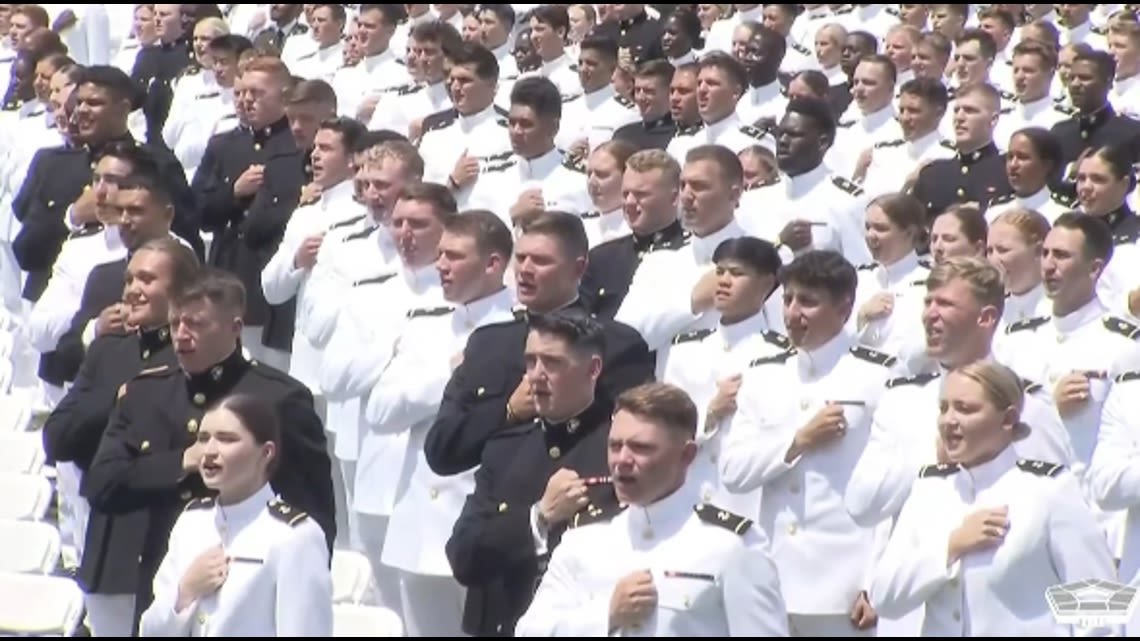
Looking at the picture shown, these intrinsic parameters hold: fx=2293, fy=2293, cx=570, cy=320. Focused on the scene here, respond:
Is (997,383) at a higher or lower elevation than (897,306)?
higher

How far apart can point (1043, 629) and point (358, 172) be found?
421cm

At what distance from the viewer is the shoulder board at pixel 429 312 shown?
25.6ft

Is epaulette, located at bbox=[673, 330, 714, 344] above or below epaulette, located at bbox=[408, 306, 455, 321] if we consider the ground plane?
above

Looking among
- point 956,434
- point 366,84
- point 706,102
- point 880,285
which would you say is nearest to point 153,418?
point 956,434

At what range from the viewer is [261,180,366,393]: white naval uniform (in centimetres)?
951

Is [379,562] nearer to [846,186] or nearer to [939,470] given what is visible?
[939,470]

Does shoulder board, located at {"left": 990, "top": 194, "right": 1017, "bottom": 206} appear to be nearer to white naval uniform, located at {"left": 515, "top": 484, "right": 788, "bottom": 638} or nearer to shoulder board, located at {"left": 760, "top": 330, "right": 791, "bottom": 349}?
shoulder board, located at {"left": 760, "top": 330, "right": 791, "bottom": 349}

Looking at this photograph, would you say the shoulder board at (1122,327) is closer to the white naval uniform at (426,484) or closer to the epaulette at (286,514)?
the white naval uniform at (426,484)

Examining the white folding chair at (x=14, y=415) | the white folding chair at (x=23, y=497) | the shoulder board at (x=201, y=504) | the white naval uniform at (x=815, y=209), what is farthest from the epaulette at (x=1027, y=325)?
the white folding chair at (x=14, y=415)

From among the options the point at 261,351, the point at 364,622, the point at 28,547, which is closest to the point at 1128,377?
the point at 364,622

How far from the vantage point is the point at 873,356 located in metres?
7.20

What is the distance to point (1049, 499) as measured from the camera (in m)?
5.70

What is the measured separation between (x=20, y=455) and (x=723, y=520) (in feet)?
13.1

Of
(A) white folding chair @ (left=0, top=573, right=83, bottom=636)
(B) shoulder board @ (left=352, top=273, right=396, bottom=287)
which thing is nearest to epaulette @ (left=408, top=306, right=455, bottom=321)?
(B) shoulder board @ (left=352, top=273, right=396, bottom=287)
